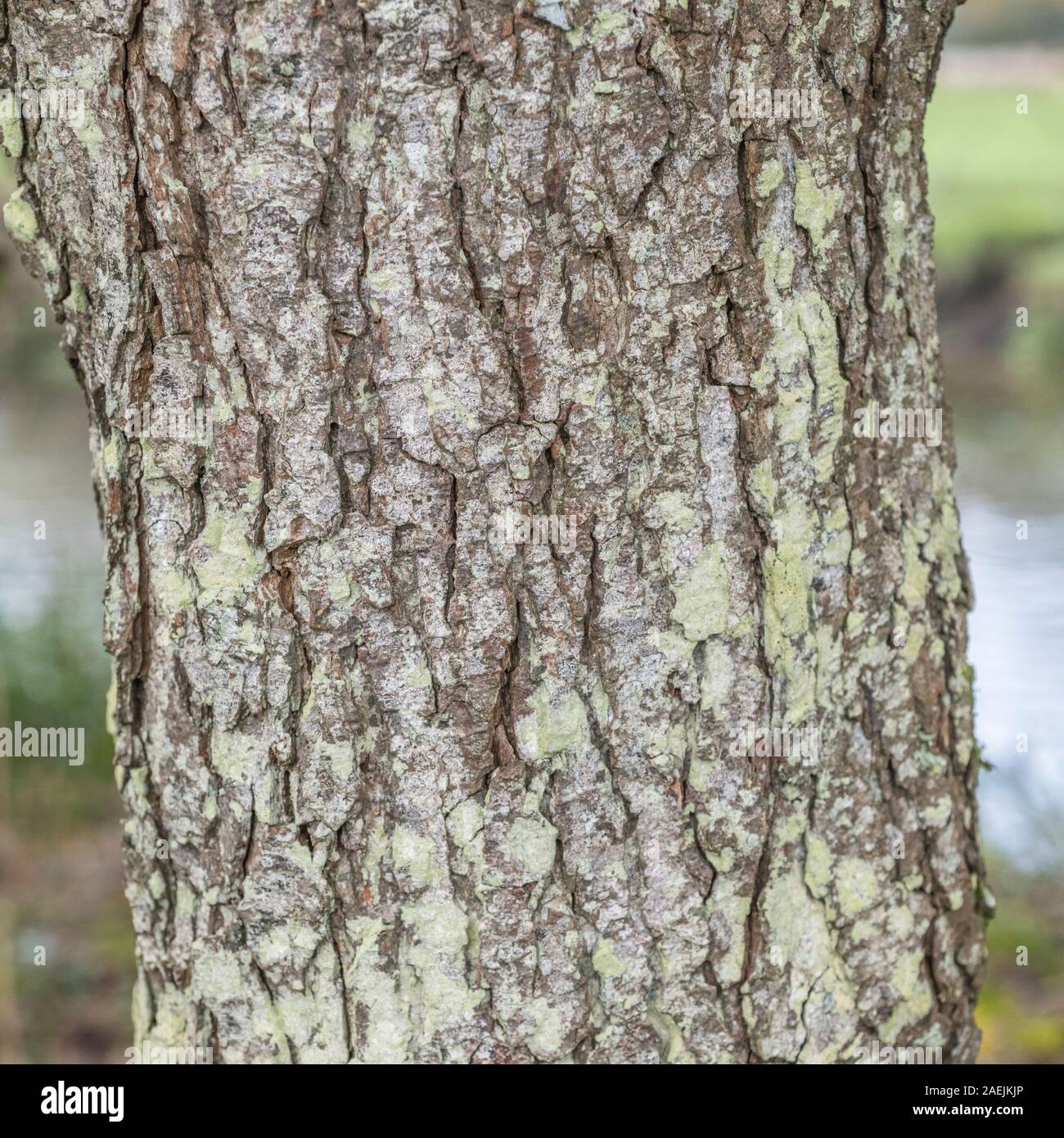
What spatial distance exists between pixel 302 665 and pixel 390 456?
21 cm

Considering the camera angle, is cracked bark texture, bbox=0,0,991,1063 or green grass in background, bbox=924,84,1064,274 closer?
cracked bark texture, bbox=0,0,991,1063

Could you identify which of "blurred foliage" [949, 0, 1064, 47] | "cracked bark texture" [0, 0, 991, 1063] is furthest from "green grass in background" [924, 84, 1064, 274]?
"cracked bark texture" [0, 0, 991, 1063]

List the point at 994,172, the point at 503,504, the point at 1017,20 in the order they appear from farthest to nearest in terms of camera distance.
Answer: the point at 1017,20 < the point at 994,172 < the point at 503,504

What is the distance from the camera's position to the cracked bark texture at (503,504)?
2.95 feet

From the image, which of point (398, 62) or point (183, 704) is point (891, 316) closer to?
point (398, 62)

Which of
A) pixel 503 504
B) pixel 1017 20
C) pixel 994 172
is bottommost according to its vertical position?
pixel 503 504

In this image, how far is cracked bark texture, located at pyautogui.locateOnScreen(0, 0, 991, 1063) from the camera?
2.95ft

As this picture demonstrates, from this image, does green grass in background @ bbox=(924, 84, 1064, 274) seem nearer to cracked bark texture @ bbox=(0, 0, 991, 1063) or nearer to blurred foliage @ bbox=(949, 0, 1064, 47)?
blurred foliage @ bbox=(949, 0, 1064, 47)

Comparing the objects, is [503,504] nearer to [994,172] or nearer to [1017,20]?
[994,172]

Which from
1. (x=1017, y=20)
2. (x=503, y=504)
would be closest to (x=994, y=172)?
(x=1017, y=20)

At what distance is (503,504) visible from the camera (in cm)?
95

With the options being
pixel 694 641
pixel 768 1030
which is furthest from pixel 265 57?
pixel 768 1030

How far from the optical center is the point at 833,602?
1.05 metres

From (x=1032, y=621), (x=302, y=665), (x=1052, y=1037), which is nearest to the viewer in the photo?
(x=302, y=665)
